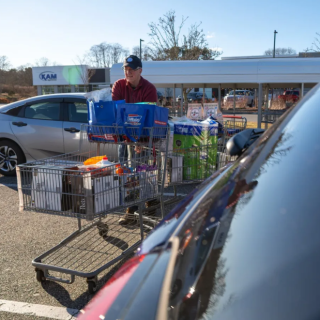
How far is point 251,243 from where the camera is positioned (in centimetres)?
133

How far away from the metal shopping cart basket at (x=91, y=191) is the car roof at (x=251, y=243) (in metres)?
1.58

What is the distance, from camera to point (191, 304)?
120 cm

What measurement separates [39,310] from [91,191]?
0.99 m

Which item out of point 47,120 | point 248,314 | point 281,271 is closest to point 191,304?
point 248,314

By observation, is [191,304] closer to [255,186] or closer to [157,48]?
[255,186]

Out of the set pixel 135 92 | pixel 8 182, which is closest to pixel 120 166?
pixel 135 92

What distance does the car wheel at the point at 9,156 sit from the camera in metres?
7.54

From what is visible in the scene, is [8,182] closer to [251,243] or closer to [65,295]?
[65,295]

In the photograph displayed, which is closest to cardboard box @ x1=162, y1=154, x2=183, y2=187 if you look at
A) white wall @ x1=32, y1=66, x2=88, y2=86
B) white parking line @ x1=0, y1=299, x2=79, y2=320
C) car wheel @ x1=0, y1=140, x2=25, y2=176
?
white parking line @ x1=0, y1=299, x2=79, y2=320

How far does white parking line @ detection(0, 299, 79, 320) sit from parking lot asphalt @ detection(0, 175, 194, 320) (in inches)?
1.9

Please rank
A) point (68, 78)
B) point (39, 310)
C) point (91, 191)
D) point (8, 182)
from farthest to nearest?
point (68, 78) → point (8, 182) → point (91, 191) → point (39, 310)

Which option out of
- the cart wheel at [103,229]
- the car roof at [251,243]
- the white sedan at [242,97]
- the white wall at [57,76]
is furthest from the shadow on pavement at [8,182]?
the white wall at [57,76]

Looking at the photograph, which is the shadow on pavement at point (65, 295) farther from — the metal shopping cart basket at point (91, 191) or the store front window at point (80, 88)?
the store front window at point (80, 88)

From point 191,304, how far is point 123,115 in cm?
291
